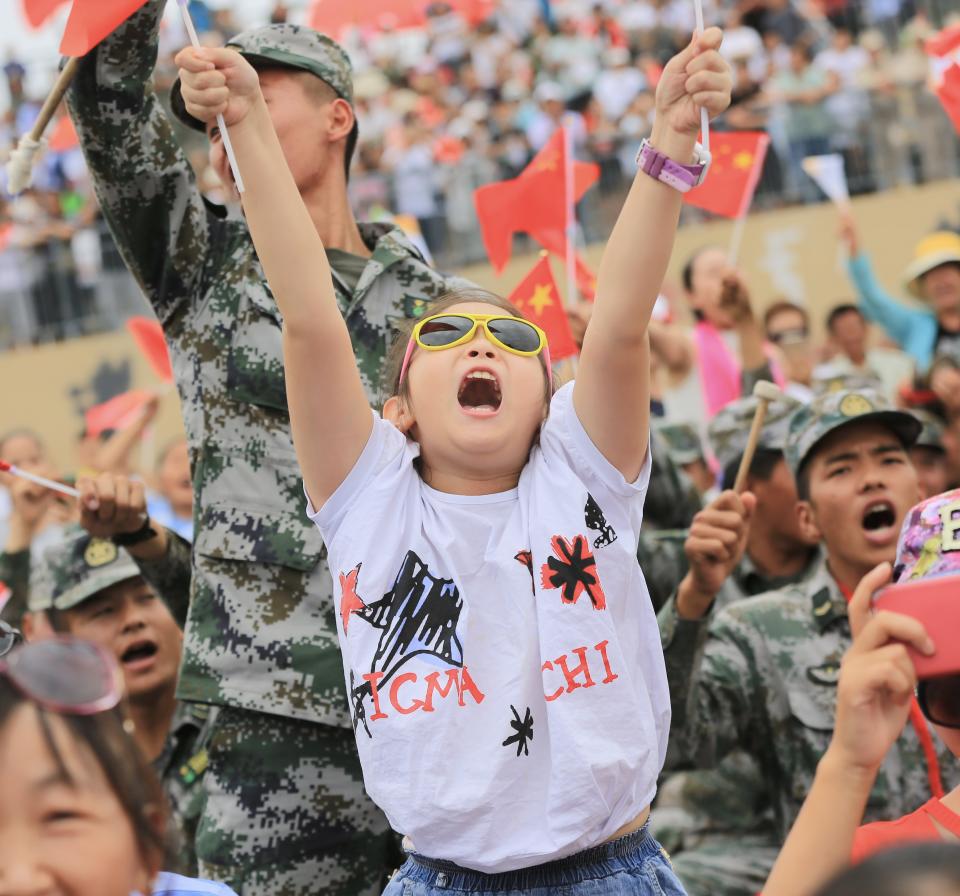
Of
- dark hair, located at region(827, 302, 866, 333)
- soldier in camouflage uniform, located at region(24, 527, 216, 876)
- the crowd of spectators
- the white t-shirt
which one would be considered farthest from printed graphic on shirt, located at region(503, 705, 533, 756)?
the crowd of spectators

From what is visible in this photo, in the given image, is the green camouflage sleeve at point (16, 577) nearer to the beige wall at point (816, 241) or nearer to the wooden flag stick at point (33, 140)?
the wooden flag stick at point (33, 140)

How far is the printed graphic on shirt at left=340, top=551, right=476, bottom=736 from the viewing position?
92.4 inches

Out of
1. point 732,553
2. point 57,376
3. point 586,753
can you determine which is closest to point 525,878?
point 586,753

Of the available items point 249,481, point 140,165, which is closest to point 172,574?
point 249,481

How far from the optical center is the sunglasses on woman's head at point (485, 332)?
251cm

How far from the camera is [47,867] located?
1754 millimetres

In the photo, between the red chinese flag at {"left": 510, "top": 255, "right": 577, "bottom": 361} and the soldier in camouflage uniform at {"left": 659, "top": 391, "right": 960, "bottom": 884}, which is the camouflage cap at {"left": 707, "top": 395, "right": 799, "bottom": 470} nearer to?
the soldier in camouflage uniform at {"left": 659, "top": 391, "right": 960, "bottom": 884}

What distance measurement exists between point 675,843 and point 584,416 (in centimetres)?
234

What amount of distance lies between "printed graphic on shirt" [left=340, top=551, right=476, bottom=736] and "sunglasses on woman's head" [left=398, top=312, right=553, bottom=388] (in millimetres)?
336

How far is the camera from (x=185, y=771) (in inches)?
165

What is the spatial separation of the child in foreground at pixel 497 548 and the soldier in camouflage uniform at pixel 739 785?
1648 mm

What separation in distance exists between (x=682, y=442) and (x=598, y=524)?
3.51 meters

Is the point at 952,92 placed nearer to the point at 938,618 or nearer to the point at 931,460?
the point at 931,460

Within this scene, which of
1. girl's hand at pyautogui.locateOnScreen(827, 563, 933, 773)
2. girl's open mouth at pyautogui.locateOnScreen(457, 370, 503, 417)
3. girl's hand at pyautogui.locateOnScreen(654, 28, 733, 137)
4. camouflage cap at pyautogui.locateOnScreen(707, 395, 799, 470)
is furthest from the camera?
camouflage cap at pyautogui.locateOnScreen(707, 395, 799, 470)
